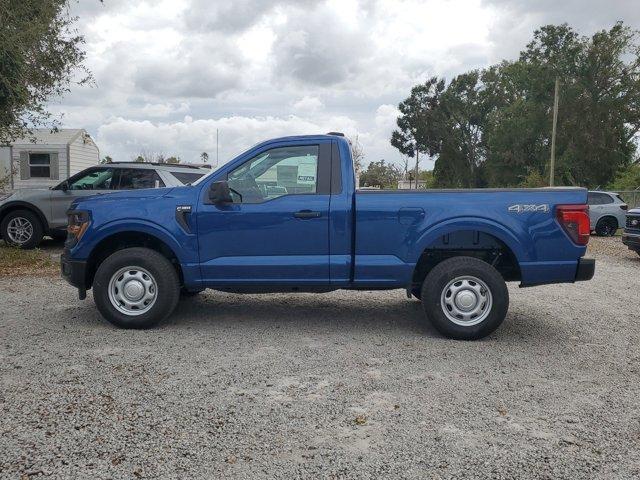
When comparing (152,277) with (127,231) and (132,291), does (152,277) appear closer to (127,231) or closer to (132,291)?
(132,291)

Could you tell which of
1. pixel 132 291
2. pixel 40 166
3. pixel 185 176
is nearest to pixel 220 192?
pixel 132 291

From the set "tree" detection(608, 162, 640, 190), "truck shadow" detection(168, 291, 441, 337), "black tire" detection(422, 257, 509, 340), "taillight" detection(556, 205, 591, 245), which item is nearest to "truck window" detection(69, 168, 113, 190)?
"truck shadow" detection(168, 291, 441, 337)

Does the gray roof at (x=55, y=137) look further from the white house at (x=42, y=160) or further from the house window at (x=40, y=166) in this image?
the house window at (x=40, y=166)

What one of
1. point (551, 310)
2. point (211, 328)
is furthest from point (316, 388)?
point (551, 310)

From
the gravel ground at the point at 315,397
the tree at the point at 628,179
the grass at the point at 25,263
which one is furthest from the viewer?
the tree at the point at 628,179

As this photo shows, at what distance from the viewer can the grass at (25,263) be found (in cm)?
955

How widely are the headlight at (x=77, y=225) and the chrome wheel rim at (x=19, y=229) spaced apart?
678 cm

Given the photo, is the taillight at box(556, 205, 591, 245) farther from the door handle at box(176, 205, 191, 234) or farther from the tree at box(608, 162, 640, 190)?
the tree at box(608, 162, 640, 190)

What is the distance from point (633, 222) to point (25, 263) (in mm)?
11550

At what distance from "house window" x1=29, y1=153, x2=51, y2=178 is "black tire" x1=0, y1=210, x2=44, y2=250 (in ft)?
28.1

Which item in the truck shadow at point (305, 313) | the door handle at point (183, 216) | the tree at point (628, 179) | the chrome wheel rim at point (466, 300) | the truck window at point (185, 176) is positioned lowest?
the truck shadow at point (305, 313)

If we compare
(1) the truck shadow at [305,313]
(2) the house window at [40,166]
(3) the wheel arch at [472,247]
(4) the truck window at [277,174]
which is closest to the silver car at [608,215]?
(1) the truck shadow at [305,313]

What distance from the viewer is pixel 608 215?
59.6 ft

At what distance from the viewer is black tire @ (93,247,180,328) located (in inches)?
225
